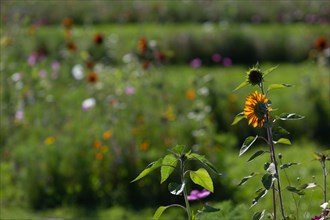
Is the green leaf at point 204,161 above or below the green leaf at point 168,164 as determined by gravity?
above

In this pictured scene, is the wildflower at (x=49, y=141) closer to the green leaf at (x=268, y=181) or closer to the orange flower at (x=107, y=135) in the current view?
the orange flower at (x=107, y=135)

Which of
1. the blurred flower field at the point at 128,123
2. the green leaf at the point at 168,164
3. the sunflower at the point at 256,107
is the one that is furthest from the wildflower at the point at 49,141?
the sunflower at the point at 256,107

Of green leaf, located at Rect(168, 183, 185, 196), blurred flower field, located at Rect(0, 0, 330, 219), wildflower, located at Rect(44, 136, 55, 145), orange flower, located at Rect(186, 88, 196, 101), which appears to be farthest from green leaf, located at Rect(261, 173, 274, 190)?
orange flower, located at Rect(186, 88, 196, 101)

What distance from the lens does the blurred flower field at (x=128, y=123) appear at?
6242 millimetres

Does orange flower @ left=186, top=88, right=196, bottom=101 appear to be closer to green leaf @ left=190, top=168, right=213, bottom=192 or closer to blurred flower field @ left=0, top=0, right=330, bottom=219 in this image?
blurred flower field @ left=0, top=0, right=330, bottom=219

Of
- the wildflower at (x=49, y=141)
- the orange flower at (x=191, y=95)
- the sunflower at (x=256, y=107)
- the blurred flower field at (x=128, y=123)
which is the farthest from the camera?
the orange flower at (x=191, y=95)

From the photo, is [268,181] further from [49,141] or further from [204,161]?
[49,141]

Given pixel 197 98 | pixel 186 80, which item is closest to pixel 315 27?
pixel 186 80

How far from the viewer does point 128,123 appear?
6820 millimetres

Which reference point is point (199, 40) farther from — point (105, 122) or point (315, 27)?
point (105, 122)

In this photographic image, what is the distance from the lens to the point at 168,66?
452 inches

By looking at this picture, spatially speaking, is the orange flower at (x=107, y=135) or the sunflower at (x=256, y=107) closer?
the sunflower at (x=256, y=107)

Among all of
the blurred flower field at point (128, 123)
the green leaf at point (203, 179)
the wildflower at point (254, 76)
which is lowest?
the blurred flower field at point (128, 123)

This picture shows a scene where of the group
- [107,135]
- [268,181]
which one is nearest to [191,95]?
[107,135]
